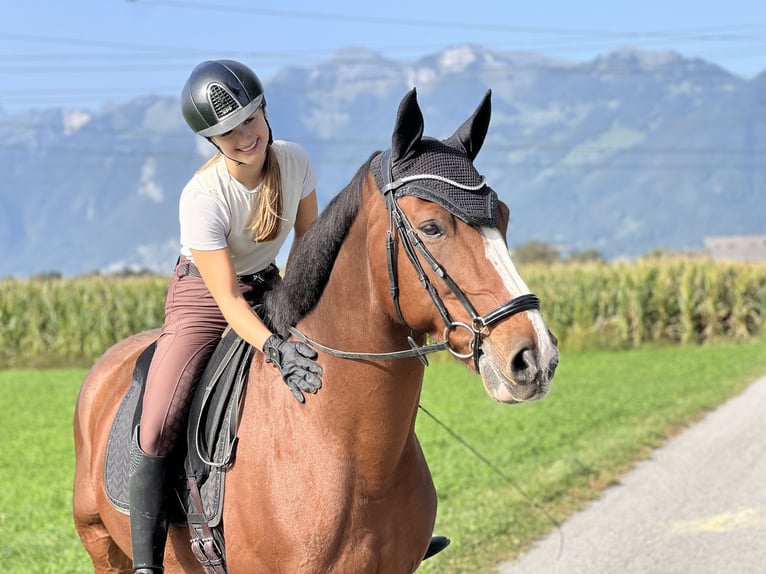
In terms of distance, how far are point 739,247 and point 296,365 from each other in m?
85.1

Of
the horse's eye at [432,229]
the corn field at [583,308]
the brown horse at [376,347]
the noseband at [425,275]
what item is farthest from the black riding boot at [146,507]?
the corn field at [583,308]

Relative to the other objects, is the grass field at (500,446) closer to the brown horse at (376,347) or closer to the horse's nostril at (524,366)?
the brown horse at (376,347)

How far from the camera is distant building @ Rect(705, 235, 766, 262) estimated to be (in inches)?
3103

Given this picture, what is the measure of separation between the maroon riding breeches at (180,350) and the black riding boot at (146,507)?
5 centimetres

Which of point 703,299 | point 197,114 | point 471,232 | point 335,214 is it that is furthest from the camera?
point 703,299

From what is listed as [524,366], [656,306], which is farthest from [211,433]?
[656,306]

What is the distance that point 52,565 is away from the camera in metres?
6.43

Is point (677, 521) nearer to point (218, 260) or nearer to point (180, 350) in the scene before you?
point (180, 350)

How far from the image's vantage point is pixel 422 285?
2.65 meters

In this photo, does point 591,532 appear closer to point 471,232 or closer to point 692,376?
point 471,232

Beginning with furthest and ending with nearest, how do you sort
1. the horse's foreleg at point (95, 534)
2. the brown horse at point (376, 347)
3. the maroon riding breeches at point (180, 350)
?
the horse's foreleg at point (95, 534)
the maroon riding breeches at point (180, 350)
the brown horse at point (376, 347)

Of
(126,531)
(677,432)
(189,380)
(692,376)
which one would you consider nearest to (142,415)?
(189,380)

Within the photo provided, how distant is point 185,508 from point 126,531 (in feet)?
1.79

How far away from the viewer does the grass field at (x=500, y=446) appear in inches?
269
